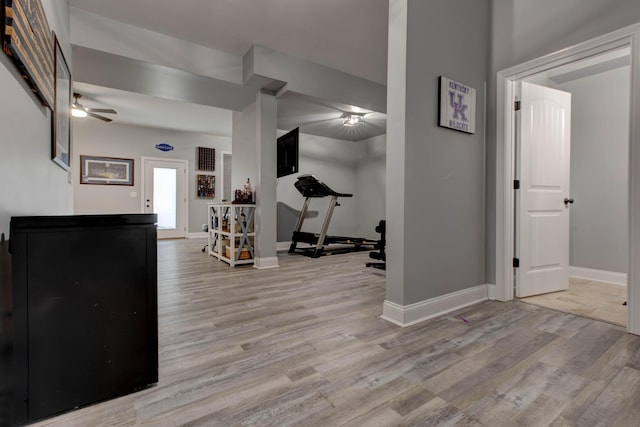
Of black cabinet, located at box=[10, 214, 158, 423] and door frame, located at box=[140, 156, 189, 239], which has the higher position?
door frame, located at box=[140, 156, 189, 239]

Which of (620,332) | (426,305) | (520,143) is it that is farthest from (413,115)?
(620,332)

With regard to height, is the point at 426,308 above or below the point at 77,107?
below

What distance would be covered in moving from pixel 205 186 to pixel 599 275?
7.68 meters

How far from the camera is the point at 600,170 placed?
3295mm

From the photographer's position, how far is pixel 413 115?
207 cm

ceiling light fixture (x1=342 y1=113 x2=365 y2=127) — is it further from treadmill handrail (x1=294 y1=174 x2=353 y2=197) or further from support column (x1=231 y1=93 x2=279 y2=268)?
support column (x1=231 y1=93 x2=279 y2=268)

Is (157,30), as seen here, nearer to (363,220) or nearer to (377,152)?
(377,152)

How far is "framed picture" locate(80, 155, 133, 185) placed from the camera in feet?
20.2

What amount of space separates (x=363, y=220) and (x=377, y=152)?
177 centimetres

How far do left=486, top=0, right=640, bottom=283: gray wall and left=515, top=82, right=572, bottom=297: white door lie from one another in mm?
233

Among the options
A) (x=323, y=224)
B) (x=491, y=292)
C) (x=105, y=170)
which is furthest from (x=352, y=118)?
(x=105, y=170)

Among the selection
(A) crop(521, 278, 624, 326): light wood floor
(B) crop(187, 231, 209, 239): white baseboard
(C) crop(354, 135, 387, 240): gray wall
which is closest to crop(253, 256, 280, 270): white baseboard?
(A) crop(521, 278, 624, 326): light wood floor

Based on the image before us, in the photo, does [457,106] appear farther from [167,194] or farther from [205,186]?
[167,194]

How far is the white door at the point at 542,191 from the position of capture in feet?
8.52
